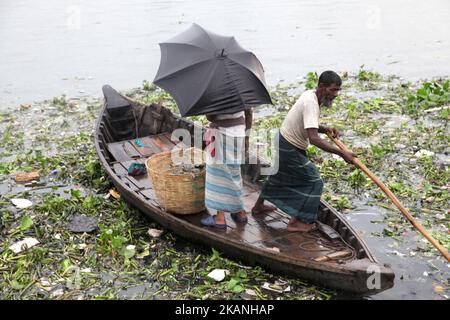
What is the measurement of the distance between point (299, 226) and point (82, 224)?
2.64m

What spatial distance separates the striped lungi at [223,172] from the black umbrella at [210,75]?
38 centimetres

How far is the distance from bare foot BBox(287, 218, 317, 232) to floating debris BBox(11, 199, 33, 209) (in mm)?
3548

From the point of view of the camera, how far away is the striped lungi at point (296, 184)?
4.95m

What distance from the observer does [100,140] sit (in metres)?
7.23

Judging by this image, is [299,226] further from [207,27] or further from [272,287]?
[207,27]

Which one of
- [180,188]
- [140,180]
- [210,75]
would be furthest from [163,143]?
[210,75]

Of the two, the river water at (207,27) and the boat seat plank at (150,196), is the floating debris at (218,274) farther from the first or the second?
the river water at (207,27)

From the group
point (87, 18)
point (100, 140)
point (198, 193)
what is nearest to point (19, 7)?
point (87, 18)

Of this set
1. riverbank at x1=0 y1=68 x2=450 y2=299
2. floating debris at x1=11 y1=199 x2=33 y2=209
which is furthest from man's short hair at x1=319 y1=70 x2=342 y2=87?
floating debris at x1=11 y1=199 x2=33 y2=209

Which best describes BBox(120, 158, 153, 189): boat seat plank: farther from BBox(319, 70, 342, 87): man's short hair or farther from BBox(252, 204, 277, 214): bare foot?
BBox(319, 70, 342, 87): man's short hair

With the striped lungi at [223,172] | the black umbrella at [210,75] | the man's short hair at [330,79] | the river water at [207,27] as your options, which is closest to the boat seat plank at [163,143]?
the striped lungi at [223,172]

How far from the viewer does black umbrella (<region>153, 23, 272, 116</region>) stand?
4.61m

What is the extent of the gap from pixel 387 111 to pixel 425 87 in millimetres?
888

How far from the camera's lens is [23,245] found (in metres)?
5.70
